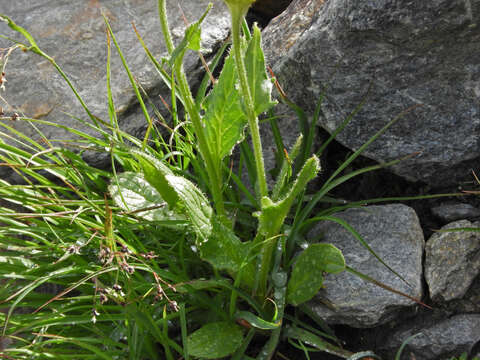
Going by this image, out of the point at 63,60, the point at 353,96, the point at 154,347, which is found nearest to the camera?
the point at 154,347

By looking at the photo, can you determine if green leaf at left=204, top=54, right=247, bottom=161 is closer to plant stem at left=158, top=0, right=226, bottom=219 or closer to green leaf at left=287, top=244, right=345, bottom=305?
plant stem at left=158, top=0, right=226, bottom=219

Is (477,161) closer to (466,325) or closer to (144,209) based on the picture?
(466,325)

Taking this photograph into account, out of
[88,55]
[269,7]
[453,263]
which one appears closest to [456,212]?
[453,263]

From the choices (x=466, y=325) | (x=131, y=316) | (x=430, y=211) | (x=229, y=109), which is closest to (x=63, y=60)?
(x=229, y=109)

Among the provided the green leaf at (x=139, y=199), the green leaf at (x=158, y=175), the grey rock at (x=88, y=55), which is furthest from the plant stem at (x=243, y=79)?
the grey rock at (x=88, y=55)

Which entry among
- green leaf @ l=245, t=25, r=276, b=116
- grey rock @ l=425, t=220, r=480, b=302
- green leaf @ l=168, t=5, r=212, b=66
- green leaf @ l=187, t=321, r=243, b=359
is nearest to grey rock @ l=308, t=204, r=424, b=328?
grey rock @ l=425, t=220, r=480, b=302

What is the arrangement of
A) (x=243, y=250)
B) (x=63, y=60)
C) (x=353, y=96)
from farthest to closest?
(x=63, y=60)
(x=353, y=96)
(x=243, y=250)
